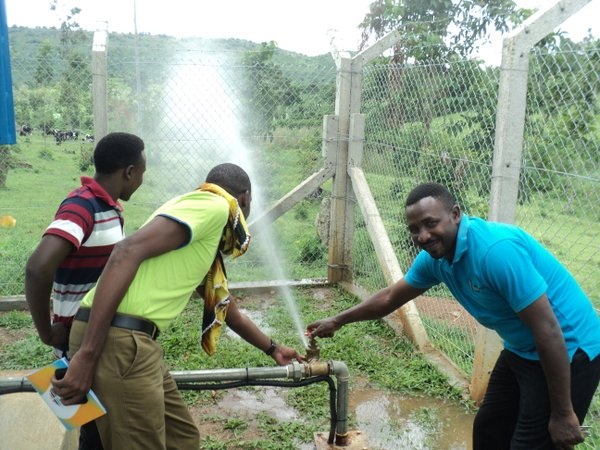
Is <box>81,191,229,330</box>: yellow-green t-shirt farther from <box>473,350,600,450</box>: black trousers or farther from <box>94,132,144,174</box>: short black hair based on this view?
<box>473,350,600,450</box>: black trousers

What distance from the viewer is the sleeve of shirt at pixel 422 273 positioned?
9.33ft

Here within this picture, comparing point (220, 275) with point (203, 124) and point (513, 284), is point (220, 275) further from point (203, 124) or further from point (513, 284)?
point (203, 124)

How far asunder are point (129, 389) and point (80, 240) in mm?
656

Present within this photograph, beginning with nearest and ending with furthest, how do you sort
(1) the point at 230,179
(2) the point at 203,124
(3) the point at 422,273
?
(1) the point at 230,179 < (3) the point at 422,273 < (2) the point at 203,124

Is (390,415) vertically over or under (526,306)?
under

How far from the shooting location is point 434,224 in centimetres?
247

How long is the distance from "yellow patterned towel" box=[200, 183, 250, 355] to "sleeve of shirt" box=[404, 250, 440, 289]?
85 centimetres

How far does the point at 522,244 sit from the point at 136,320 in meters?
1.53

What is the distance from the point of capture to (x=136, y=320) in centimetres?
230

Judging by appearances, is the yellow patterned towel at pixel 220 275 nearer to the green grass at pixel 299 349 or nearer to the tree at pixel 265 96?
the green grass at pixel 299 349

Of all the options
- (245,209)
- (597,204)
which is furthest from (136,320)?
(597,204)

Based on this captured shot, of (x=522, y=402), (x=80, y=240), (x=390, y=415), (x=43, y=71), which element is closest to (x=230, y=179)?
(x=80, y=240)

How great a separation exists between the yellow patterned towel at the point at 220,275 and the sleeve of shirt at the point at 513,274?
3.25 feet

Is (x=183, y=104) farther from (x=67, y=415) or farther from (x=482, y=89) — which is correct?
(x=67, y=415)
